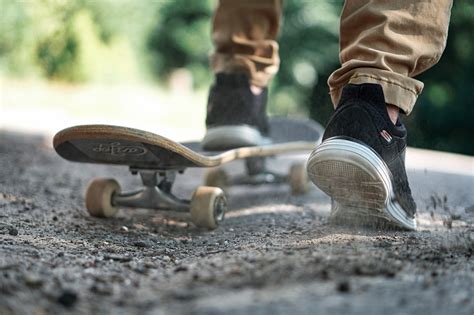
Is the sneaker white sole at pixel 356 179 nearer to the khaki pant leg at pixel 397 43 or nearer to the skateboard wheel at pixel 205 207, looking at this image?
the khaki pant leg at pixel 397 43

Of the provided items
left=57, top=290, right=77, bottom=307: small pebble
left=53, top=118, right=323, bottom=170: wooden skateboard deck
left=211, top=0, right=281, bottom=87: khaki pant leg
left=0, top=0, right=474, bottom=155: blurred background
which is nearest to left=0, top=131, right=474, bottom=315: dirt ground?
left=57, top=290, right=77, bottom=307: small pebble

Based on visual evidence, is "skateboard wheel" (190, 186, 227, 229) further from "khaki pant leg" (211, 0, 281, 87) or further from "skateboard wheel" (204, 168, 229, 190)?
"skateboard wheel" (204, 168, 229, 190)

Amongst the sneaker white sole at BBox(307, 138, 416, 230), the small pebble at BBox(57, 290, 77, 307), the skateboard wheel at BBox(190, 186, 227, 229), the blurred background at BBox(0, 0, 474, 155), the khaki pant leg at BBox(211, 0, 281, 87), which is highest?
the blurred background at BBox(0, 0, 474, 155)

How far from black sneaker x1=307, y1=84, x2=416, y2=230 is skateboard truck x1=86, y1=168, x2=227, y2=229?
0.47m

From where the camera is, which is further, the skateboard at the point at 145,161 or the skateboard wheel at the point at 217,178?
the skateboard wheel at the point at 217,178

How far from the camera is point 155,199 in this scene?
2.05 m

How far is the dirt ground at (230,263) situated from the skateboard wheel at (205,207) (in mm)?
45

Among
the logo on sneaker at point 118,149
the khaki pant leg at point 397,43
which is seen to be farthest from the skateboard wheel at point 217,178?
the khaki pant leg at point 397,43

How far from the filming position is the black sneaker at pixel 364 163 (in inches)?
60.3

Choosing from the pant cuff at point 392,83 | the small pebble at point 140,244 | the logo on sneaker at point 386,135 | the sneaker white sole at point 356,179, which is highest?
the pant cuff at point 392,83

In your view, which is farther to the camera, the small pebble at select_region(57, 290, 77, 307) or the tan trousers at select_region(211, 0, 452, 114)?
the tan trousers at select_region(211, 0, 452, 114)

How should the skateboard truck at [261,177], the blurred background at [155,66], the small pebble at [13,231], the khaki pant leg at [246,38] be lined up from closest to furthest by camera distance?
the small pebble at [13,231]
the khaki pant leg at [246,38]
the skateboard truck at [261,177]
the blurred background at [155,66]

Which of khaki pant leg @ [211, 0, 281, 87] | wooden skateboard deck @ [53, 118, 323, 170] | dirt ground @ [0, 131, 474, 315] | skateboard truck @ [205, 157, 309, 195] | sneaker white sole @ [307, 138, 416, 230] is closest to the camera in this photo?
dirt ground @ [0, 131, 474, 315]

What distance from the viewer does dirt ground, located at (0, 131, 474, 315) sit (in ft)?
3.22
